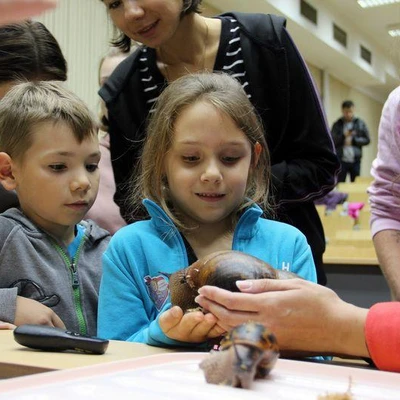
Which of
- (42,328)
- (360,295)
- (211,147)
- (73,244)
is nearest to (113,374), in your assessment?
(42,328)

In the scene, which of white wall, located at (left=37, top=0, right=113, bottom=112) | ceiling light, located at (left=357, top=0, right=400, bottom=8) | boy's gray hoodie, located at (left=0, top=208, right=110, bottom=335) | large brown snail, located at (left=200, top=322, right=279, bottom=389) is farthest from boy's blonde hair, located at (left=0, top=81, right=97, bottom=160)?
ceiling light, located at (left=357, top=0, right=400, bottom=8)

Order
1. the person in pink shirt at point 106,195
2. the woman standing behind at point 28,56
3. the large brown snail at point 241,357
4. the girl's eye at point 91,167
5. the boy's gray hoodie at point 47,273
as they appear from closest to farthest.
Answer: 1. the large brown snail at point 241,357
2. the boy's gray hoodie at point 47,273
3. the girl's eye at point 91,167
4. the woman standing behind at point 28,56
5. the person in pink shirt at point 106,195

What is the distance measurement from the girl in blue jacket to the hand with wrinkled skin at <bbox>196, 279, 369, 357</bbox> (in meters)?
0.28

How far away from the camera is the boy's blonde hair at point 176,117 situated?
1.23 metres

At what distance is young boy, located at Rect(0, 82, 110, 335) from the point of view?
1.39m

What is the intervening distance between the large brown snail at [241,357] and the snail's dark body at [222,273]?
217 mm

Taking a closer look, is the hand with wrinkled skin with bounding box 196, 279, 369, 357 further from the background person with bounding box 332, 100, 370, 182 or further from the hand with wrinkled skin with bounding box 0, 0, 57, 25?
the background person with bounding box 332, 100, 370, 182

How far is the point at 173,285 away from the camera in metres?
0.90

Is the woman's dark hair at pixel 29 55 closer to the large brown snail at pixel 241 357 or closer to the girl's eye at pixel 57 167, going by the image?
the girl's eye at pixel 57 167

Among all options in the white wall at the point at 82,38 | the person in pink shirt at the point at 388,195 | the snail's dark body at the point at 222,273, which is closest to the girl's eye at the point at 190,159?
the snail's dark body at the point at 222,273

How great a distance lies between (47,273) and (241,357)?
35.7 inches

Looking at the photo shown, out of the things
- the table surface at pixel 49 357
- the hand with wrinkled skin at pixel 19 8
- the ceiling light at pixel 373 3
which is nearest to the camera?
the hand with wrinkled skin at pixel 19 8

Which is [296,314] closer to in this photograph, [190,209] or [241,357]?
[241,357]

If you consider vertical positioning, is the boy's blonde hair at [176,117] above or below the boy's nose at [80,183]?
above
